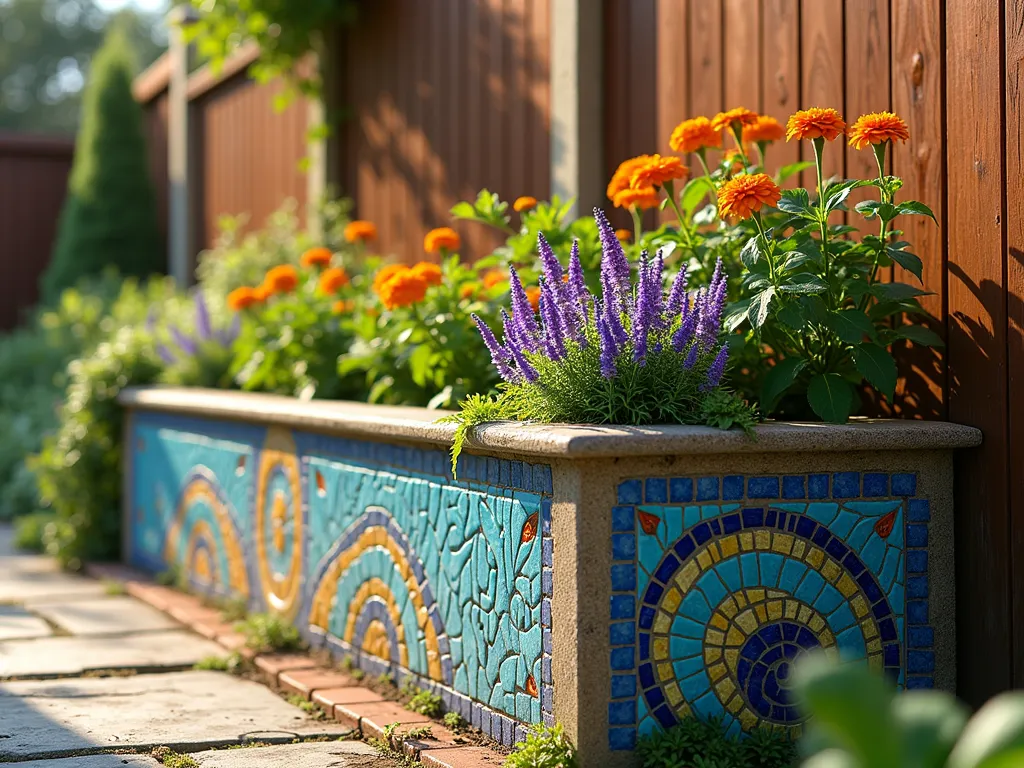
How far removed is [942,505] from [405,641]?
4.96ft

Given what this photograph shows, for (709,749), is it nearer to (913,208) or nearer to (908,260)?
(908,260)

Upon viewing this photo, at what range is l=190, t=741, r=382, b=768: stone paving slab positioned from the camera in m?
3.09

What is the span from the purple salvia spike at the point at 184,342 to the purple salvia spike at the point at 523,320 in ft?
10.4

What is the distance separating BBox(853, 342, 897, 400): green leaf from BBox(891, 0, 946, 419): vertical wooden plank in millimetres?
181

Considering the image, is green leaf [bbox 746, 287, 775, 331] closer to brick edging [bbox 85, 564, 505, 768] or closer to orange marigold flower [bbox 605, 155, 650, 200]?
orange marigold flower [bbox 605, 155, 650, 200]

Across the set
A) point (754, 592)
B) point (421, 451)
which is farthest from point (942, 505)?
point (421, 451)

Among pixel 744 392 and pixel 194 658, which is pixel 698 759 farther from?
pixel 194 658

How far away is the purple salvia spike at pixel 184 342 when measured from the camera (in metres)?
6.02

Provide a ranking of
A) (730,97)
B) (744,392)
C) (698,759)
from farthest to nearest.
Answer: (730,97)
(744,392)
(698,759)

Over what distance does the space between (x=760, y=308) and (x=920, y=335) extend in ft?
1.38

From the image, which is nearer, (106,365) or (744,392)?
(744,392)

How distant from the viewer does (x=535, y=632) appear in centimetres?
300

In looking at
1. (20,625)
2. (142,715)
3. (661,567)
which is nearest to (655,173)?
(661,567)

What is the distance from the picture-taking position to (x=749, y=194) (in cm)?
301
